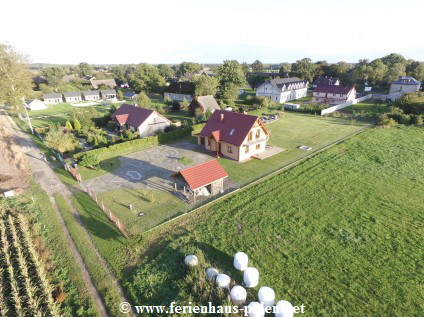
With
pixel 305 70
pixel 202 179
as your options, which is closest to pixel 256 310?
pixel 202 179

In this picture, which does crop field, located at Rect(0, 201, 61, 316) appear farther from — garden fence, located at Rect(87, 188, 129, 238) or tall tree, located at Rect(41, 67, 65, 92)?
tall tree, located at Rect(41, 67, 65, 92)

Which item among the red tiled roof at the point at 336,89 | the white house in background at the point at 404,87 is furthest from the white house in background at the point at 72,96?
the white house in background at the point at 404,87

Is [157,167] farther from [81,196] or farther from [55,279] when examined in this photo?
[55,279]

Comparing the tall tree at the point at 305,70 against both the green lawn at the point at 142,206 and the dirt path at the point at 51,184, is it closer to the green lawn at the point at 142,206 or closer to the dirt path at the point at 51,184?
the green lawn at the point at 142,206

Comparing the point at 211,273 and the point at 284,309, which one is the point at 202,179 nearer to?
the point at 211,273

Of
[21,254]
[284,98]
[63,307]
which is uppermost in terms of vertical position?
[284,98]

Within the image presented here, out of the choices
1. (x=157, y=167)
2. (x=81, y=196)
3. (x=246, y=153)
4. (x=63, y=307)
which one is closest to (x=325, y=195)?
(x=246, y=153)
